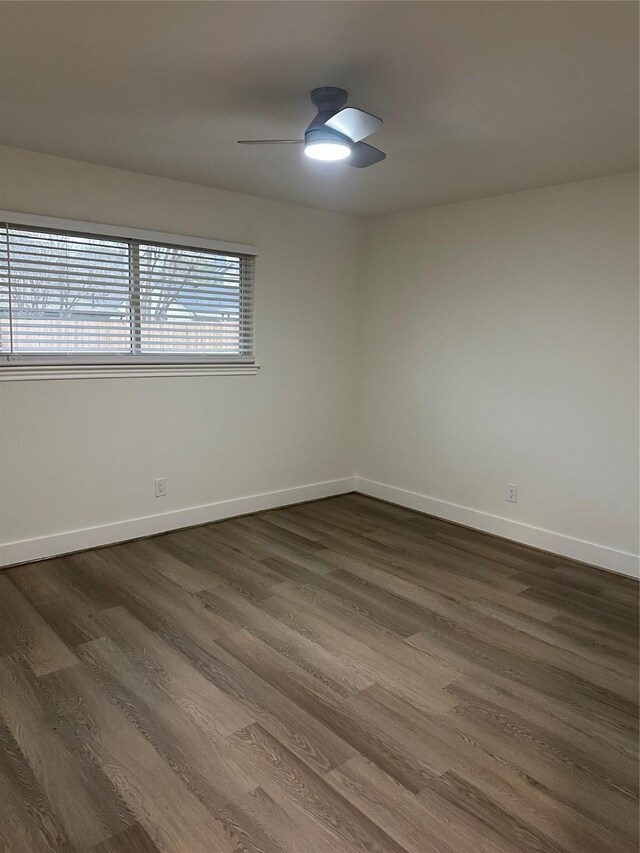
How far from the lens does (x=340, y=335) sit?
5035mm

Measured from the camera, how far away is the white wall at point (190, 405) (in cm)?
349

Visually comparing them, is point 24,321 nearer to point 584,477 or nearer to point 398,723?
point 398,723

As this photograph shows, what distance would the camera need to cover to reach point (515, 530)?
416cm

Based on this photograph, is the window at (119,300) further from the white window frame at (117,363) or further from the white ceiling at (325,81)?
the white ceiling at (325,81)

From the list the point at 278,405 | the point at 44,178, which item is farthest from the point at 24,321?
the point at 278,405

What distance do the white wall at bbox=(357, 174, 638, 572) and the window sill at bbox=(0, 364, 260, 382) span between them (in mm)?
1329

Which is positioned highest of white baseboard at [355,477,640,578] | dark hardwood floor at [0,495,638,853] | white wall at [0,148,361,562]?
white wall at [0,148,361,562]

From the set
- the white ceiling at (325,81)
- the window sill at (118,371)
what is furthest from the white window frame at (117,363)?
the white ceiling at (325,81)

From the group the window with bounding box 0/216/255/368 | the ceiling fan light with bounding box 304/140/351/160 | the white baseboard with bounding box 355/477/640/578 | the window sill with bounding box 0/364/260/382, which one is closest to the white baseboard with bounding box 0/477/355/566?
the white baseboard with bounding box 355/477/640/578

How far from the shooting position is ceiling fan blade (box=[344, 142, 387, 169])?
99.6 inches

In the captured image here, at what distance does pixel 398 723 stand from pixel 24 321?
2917 millimetres

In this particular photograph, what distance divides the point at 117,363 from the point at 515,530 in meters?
2.94

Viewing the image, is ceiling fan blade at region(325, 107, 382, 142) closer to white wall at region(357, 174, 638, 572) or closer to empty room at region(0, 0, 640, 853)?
empty room at region(0, 0, 640, 853)

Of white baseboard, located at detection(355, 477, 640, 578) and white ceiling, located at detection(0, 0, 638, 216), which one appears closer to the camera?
white ceiling, located at detection(0, 0, 638, 216)
